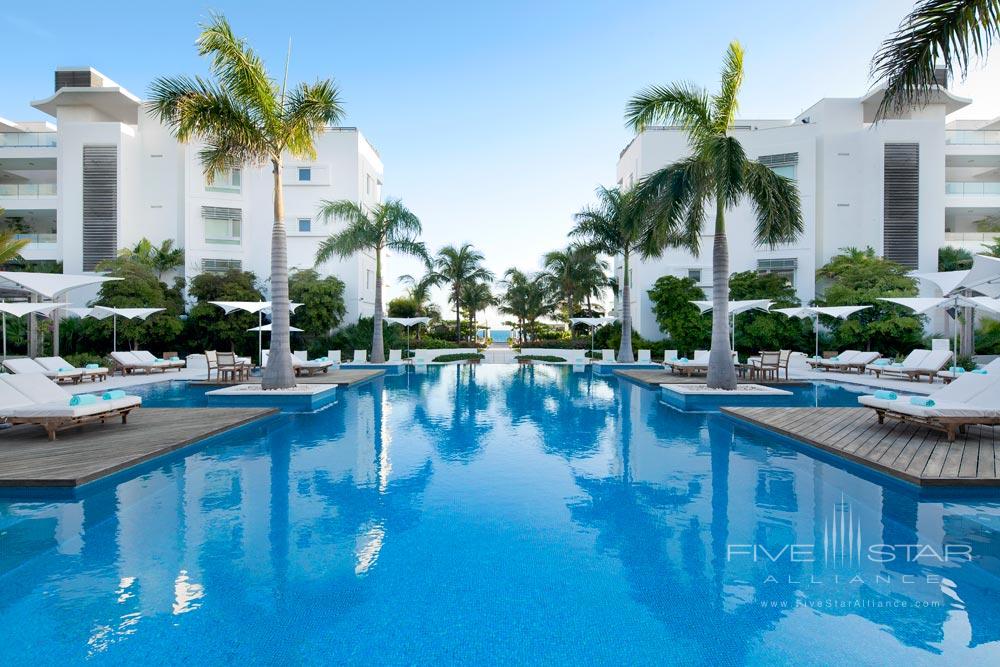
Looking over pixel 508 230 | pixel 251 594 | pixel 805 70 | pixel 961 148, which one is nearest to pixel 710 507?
pixel 251 594

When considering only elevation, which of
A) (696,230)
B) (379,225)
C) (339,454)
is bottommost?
(339,454)

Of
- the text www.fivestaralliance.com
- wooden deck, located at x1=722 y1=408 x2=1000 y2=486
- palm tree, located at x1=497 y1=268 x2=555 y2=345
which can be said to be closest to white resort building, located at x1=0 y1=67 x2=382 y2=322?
palm tree, located at x1=497 y1=268 x2=555 y2=345

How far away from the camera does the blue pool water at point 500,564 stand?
9.75ft

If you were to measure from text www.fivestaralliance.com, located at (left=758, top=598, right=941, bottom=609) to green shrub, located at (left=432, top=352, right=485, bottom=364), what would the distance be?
23433 millimetres

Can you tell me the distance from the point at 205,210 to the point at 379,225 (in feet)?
38.4

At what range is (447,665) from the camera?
278cm

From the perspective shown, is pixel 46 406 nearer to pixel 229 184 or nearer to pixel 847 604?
pixel 847 604

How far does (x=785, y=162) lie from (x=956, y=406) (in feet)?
82.7

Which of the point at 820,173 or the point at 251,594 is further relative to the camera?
the point at 820,173

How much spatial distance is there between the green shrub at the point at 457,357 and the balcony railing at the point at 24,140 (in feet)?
79.9

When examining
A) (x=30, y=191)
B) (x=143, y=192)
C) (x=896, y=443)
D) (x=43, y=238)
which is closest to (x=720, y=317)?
(x=896, y=443)

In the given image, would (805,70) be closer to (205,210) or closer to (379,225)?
(379,225)

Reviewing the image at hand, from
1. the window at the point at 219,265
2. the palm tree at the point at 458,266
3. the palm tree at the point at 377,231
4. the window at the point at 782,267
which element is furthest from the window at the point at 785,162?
the window at the point at 219,265

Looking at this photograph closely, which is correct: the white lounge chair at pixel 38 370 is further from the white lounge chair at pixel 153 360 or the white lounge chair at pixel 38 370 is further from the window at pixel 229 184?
the window at pixel 229 184
